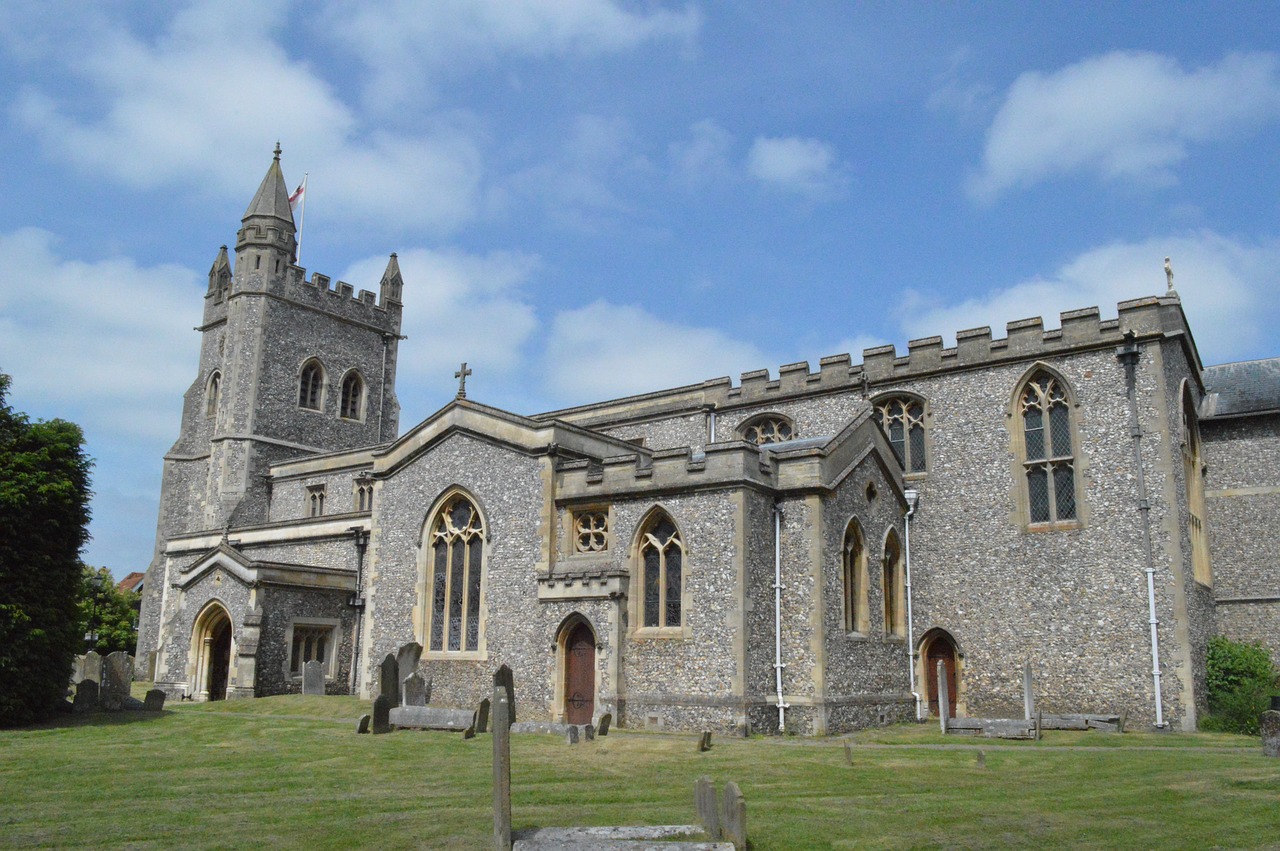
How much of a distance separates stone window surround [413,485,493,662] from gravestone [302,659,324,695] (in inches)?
163

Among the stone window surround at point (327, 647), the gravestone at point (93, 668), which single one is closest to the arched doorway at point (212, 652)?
the stone window surround at point (327, 647)

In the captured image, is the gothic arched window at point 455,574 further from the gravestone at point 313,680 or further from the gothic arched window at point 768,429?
the gothic arched window at point 768,429

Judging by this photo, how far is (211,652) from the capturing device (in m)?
29.2

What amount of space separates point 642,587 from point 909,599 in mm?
7130

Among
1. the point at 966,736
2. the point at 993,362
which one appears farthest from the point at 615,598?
the point at 993,362

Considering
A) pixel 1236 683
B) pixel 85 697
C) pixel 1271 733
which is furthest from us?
pixel 85 697

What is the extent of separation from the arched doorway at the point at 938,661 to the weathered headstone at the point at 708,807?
16.0 meters

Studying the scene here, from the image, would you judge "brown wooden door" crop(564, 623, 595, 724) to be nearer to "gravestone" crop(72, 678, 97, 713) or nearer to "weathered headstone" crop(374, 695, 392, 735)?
"weathered headstone" crop(374, 695, 392, 735)

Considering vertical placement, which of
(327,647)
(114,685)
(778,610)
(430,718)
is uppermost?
(778,610)

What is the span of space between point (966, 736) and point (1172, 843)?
10954 mm

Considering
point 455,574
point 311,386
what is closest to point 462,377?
point 455,574

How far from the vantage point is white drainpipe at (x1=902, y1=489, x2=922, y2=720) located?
24219 millimetres

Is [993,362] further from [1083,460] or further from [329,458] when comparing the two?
[329,458]

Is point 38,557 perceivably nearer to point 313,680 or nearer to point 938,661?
point 313,680
